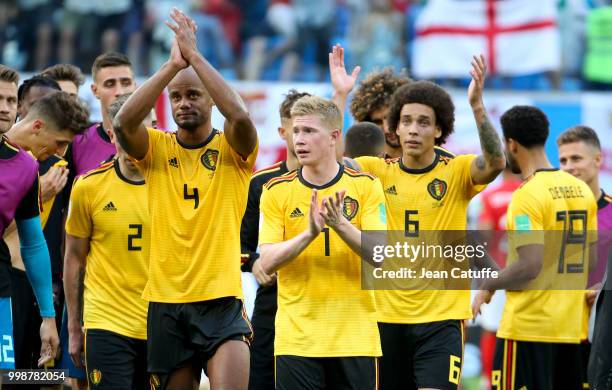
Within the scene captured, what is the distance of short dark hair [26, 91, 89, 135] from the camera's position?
898 centimetres

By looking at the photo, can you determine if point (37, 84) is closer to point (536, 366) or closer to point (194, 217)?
point (194, 217)

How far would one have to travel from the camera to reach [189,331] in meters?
7.24

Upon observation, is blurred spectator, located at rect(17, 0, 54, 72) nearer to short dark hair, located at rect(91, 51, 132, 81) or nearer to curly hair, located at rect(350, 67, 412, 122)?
short dark hair, located at rect(91, 51, 132, 81)

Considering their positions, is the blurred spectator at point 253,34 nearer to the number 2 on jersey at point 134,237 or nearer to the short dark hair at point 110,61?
the short dark hair at point 110,61

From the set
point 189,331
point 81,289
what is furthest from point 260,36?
point 189,331

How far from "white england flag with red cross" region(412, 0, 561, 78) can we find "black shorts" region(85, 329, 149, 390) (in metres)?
10.7

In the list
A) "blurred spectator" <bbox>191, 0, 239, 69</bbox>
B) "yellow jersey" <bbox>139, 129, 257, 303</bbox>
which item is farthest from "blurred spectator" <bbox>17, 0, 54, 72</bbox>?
"yellow jersey" <bbox>139, 129, 257, 303</bbox>

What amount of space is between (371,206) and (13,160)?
7.80ft

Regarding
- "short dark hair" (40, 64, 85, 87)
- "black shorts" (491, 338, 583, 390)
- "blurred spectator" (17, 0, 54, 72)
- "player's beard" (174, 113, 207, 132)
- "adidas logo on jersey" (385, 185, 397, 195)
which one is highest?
"blurred spectator" (17, 0, 54, 72)

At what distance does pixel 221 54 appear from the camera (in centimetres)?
1827

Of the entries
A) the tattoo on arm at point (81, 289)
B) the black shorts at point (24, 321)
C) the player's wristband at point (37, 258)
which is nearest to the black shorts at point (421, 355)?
the tattoo on arm at point (81, 289)

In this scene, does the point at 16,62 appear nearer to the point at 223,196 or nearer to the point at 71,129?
the point at 71,129

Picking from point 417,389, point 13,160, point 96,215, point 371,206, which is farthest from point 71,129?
point 417,389

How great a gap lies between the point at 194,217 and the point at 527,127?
3.43 metres
